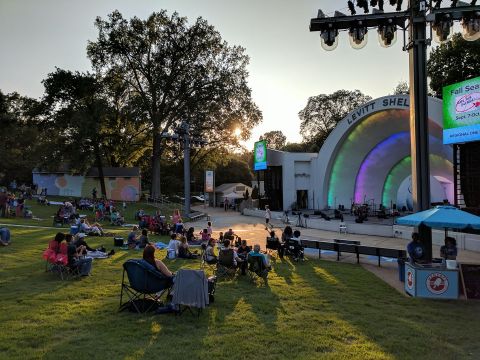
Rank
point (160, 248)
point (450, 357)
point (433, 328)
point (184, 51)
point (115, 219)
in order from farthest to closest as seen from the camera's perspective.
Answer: point (184, 51) → point (115, 219) → point (160, 248) → point (433, 328) → point (450, 357)

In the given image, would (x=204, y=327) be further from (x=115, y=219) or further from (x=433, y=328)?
(x=115, y=219)

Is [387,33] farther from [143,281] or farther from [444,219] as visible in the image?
[143,281]

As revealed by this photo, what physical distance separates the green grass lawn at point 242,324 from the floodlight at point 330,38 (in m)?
6.36

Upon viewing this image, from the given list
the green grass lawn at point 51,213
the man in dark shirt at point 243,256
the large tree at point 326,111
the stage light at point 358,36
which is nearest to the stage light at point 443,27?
the stage light at point 358,36

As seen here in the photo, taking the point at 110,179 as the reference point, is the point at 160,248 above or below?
below

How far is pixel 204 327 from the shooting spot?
660 cm

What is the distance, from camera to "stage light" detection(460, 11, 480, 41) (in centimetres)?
978

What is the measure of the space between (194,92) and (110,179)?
13783mm

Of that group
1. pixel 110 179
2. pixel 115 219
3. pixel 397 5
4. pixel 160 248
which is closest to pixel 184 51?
pixel 110 179

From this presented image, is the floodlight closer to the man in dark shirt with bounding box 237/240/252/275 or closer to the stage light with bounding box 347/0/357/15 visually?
the stage light with bounding box 347/0/357/15

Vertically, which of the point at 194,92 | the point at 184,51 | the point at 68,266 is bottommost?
the point at 68,266

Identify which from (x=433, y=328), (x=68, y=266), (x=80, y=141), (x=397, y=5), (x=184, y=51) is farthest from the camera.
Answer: (x=184, y=51)

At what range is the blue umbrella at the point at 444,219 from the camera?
9.79 metres

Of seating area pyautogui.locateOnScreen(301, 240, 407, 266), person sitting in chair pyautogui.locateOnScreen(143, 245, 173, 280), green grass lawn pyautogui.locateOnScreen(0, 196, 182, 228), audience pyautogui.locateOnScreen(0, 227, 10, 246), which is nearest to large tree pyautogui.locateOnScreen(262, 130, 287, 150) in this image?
green grass lawn pyautogui.locateOnScreen(0, 196, 182, 228)
